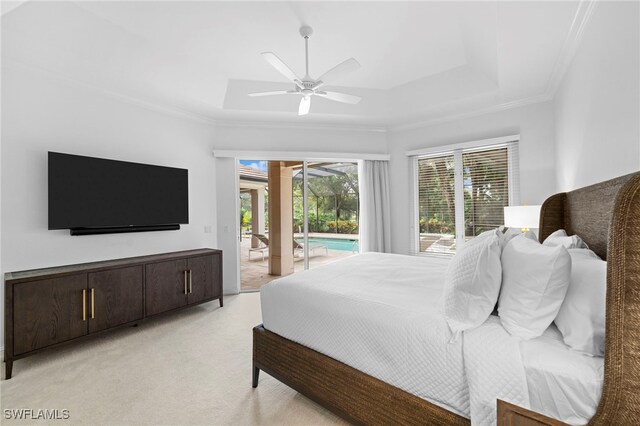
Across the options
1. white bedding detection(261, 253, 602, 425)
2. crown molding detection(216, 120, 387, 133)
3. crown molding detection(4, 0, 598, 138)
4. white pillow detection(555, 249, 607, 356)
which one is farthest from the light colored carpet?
crown molding detection(216, 120, 387, 133)

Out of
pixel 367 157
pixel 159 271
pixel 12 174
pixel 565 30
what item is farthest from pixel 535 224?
pixel 12 174

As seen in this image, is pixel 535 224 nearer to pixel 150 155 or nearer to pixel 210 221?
pixel 210 221

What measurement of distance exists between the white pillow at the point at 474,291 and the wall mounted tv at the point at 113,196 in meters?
3.48

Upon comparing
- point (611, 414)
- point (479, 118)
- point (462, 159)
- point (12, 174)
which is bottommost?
point (611, 414)

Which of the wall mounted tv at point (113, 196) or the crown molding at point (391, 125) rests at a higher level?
the crown molding at point (391, 125)

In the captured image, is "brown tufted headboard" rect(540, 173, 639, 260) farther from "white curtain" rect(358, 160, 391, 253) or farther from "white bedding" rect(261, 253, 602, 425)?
"white curtain" rect(358, 160, 391, 253)

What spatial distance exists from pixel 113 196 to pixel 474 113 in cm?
487

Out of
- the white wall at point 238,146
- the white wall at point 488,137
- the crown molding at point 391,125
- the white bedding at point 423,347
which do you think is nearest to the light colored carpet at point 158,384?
the white bedding at point 423,347

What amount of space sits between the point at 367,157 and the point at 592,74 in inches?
119

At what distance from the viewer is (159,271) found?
3291 mm

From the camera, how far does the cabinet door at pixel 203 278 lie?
3600 mm

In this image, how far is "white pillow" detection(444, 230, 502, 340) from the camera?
132 cm

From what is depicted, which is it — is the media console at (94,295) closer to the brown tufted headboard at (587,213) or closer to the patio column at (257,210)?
the patio column at (257,210)

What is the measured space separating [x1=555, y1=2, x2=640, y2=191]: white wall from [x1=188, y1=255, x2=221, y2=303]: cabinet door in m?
3.95
